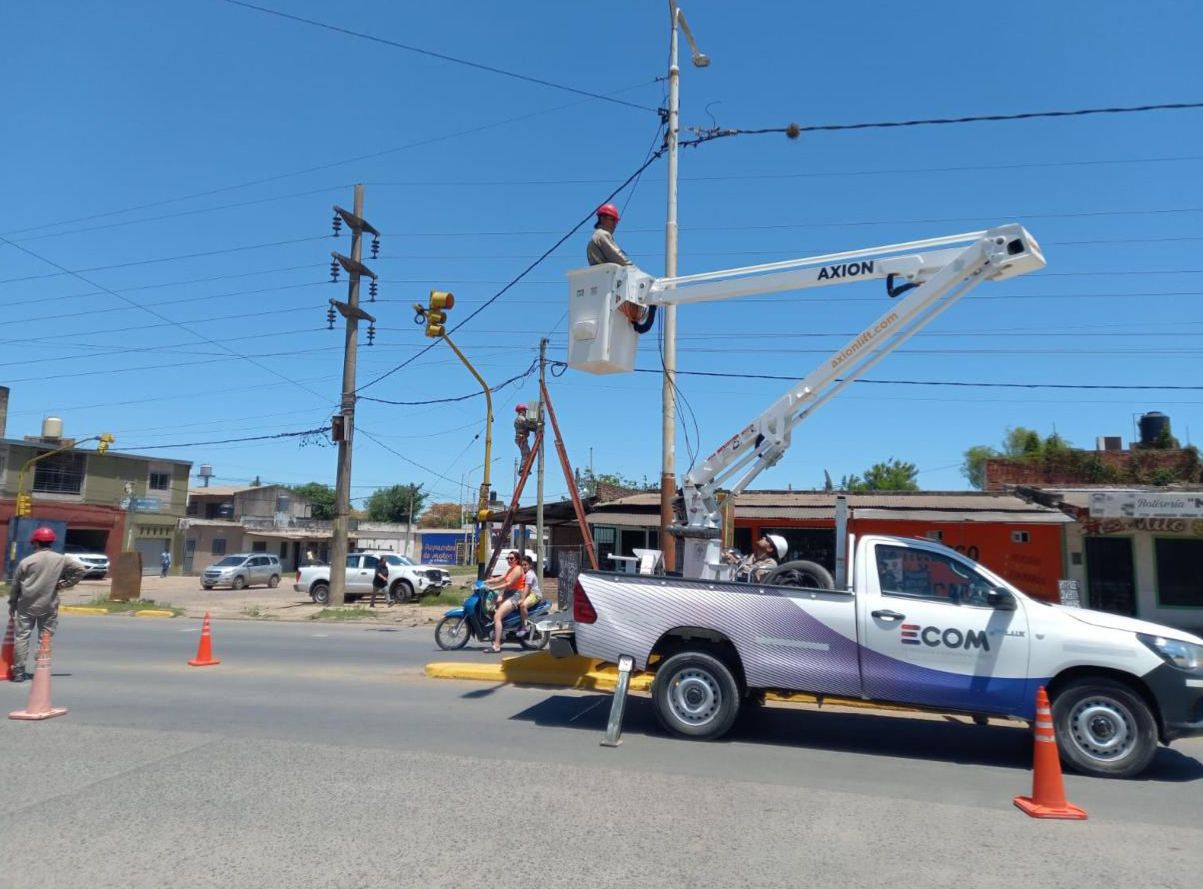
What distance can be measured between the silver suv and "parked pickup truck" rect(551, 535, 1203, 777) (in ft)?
119

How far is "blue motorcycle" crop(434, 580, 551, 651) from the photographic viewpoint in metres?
14.0

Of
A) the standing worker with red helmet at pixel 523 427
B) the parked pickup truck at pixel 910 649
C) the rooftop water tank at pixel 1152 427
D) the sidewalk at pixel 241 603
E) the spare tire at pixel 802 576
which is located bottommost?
the sidewalk at pixel 241 603

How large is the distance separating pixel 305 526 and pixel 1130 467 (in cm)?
5769

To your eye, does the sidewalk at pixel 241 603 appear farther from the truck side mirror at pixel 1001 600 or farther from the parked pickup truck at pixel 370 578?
the truck side mirror at pixel 1001 600

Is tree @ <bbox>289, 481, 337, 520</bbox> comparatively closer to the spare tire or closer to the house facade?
the house facade

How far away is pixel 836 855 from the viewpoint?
4.92m

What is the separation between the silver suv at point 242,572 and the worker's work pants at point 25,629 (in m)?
31.8

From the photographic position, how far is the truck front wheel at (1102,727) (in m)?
6.81

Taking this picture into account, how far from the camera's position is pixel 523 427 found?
18.9 metres

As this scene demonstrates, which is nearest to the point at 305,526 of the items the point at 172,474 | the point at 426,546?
the point at 172,474

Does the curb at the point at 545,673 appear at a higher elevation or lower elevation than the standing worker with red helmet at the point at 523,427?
lower

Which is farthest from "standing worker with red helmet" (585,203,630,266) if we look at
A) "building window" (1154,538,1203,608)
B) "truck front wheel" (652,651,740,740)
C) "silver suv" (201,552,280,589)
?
"silver suv" (201,552,280,589)

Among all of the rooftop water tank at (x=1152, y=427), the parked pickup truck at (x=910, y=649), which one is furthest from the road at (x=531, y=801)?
the rooftop water tank at (x=1152, y=427)

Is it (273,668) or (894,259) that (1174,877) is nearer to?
(894,259)
